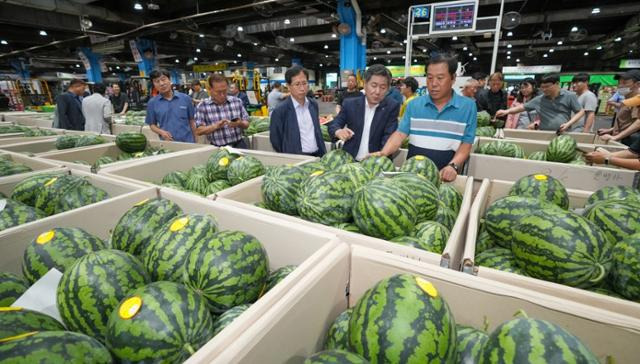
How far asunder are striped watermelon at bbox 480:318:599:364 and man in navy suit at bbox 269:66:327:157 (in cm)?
323

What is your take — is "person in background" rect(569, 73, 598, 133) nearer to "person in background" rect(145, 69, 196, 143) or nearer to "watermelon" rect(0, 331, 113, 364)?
"person in background" rect(145, 69, 196, 143)

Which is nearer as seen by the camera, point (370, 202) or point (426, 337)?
point (426, 337)

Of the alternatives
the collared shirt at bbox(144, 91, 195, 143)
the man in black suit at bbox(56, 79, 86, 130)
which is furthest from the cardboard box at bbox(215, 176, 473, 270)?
the man in black suit at bbox(56, 79, 86, 130)

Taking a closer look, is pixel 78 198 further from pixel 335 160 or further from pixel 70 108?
pixel 70 108

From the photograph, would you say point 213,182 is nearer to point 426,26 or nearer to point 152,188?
point 152,188

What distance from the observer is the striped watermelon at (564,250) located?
1.21 m

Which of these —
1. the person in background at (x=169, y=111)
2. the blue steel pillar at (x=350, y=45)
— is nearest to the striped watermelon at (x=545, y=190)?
the person in background at (x=169, y=111)

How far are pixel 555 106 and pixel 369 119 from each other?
3738 millimetres

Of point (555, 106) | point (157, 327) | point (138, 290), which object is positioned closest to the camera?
point (157, 327)

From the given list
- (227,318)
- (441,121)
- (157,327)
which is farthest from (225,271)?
(441,121)

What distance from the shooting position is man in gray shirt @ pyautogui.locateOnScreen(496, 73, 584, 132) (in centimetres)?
504

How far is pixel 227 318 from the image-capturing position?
1085 millimetres

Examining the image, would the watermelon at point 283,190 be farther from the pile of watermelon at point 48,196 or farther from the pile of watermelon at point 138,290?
the pile of watermelon at point 48,196

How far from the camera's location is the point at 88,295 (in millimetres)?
1069
